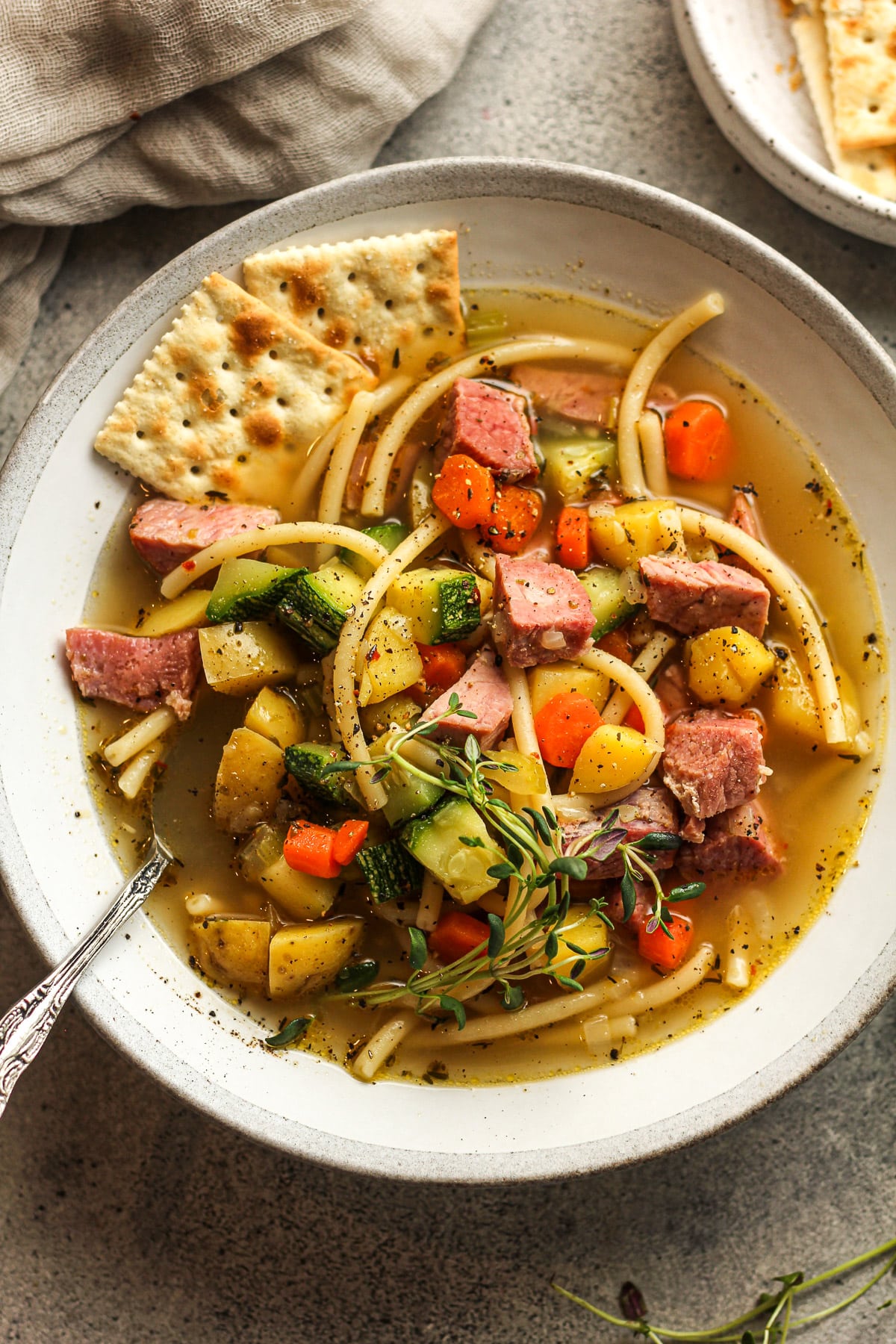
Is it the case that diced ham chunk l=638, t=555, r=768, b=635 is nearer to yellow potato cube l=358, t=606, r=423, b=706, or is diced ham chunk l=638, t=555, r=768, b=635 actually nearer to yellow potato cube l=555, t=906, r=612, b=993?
yellow potato cube l=358, t=606, r=423, b=706

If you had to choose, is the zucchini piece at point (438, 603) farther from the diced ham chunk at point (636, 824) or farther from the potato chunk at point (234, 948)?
the potato chunk at point (234, 948)

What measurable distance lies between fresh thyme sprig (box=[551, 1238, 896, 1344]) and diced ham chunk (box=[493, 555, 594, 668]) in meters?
2.28

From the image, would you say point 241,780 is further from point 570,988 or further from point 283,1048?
point 570,988

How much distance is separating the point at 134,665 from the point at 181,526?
51 centimetres

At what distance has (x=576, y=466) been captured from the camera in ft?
12.2

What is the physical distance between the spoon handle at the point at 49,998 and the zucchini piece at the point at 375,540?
127cm

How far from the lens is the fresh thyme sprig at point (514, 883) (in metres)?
3.01

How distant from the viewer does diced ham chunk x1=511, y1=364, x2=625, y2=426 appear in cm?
379

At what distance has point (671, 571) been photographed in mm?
3473

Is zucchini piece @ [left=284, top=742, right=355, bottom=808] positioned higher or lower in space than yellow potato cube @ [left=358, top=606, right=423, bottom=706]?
lower

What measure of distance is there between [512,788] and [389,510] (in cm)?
115

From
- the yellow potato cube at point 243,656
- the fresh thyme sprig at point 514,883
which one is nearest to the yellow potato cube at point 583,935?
the fresh thyme sprig at point 514,883

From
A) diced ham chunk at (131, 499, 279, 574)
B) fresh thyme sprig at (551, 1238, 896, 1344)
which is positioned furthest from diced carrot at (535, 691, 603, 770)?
fresh thyme sprig at (551, 1238, 896, 1344)

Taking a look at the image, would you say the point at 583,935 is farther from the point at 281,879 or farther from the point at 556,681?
the point at 281,879
